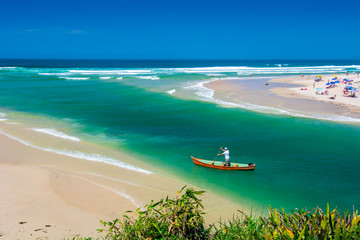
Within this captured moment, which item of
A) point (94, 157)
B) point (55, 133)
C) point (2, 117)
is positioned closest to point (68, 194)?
point (94, 157)

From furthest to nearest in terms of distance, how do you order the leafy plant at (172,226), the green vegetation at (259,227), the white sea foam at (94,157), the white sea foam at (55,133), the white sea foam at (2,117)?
1. the white sea foam at (2,117)
2. the white sea foam at (55,133)
3. the white sea foam at (94,157)
4. the leafy plant at (172,226)
5. the green vegetation at (259,227)

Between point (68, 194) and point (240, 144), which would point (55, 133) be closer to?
point (68, 194)

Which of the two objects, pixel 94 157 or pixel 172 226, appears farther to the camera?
pixel 94 157

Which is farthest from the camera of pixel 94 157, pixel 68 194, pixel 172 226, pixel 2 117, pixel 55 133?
pixel 2 117

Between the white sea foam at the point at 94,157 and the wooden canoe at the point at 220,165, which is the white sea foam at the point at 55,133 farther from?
the wooden canoe at the point at 220,165

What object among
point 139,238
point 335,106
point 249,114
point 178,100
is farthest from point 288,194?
point 178,100

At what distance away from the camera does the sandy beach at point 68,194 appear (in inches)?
354

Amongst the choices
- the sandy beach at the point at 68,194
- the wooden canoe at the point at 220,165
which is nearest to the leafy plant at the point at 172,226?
the sandy beach at the point at 68,194

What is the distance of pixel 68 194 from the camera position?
11.2 metres

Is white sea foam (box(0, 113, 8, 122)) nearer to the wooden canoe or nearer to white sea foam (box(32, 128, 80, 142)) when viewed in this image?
white sea foam (box(32, 128, 80, 142))

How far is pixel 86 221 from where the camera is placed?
9.32 metres

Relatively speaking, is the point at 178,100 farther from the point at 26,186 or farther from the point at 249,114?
the point at 26,186

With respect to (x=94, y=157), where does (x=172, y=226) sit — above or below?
above

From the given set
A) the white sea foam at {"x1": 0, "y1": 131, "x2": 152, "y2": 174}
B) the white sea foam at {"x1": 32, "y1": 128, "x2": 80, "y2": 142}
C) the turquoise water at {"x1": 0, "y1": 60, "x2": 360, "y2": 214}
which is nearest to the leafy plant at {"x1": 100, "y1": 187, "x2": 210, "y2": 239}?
the turquoise water at {"x1": 0, "y1": 60, "x2": 360, "y2": 214}
